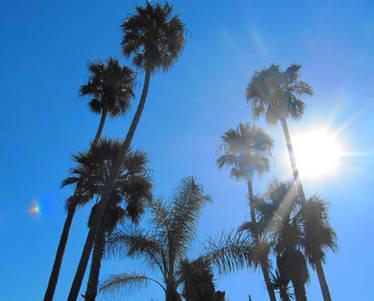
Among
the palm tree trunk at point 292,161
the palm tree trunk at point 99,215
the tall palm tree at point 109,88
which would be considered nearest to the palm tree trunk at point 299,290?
the palm tree trunk at point 292,161

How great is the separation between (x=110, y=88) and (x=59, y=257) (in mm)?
10500

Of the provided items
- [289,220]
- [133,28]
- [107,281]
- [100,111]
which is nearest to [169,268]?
[107,281]

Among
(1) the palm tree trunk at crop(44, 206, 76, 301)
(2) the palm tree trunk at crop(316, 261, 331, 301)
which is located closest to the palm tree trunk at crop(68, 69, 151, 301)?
(1) the palm tree trunk at crop(44, 206, 76, 301)

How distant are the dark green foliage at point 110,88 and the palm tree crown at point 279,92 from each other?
8640 millimetres

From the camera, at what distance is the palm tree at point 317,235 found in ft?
40.3

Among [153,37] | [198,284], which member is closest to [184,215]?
[198,284]

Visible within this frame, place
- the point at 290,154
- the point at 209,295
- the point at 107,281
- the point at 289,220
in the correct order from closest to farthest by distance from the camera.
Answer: the point at 209,295 < the point at 107,281 < the point at 289,220 < the point at 290,154

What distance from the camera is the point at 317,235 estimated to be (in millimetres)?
12438

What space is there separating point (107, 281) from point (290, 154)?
458 inches

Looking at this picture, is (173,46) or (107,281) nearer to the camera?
(107,281)

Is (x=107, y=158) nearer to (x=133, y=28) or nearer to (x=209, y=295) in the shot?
(x=133, y=28)

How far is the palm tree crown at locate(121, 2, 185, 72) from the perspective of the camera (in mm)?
14578

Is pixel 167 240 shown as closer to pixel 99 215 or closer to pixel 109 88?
pixel 99 215

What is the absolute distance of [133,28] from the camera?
14.8 m
